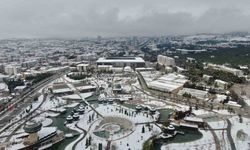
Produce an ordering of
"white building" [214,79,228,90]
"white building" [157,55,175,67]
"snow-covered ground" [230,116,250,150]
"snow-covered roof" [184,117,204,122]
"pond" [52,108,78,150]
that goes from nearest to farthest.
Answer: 1. "snow-covered ground" [230,116,250,150]
2. "pond" [52,108,78,150]
3. "snow-covered roof" [184,117,204,122]
4. "white building" [214,79,228,90]
5. "white building" [157,55,175,67]

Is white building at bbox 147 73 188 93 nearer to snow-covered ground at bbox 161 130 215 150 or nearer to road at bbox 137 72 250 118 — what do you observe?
road at bbox 137 72 250 118

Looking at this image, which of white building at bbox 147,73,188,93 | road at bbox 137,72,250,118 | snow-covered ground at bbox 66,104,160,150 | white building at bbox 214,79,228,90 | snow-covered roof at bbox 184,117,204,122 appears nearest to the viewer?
snow-covered ground at bbox 66,104,160,150

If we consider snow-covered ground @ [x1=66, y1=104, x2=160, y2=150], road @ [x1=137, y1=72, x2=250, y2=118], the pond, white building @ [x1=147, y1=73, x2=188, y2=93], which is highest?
white building @ [x1=147, y1=73, x2=188, y2=93]

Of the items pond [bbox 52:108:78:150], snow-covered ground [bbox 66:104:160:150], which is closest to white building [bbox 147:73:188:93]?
snow-covered ground [bbox 66:104:160:150]

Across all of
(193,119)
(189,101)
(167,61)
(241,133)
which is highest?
(167,61)

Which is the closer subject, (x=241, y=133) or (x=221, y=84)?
(x=241, y=133)

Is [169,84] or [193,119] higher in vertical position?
[169,84]

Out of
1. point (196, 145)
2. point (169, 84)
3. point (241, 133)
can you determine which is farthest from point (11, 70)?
point (241, 133)

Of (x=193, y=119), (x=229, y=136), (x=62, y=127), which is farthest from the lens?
(x=62, y=127)

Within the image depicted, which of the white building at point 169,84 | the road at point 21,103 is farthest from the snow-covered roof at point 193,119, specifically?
the road at point 21,103

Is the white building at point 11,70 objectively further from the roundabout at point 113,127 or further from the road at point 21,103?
the roundabout at point 113,127

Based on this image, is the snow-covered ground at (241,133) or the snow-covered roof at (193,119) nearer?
the snow-covered ground at (241,133)

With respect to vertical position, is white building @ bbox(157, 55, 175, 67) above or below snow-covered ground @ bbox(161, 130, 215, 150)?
above

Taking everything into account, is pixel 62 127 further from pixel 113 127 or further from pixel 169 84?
pixel 169 84
